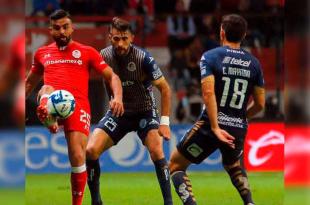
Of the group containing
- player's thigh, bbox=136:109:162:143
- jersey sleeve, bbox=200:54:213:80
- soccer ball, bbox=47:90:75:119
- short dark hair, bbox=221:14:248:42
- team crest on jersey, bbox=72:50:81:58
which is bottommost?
player's thigh, bbox=136:109:162:143

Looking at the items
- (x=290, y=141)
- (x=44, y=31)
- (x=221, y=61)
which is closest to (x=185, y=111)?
(x=44, y=31)

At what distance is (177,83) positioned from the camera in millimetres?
13266

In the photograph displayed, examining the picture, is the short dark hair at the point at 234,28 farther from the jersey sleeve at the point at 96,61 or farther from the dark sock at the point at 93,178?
the dark sock at the point at 93,178

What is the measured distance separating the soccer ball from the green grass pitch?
3.45ft

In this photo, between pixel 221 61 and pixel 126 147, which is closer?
pixel 221 61

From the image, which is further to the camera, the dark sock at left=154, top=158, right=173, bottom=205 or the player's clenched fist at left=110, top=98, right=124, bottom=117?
the dark sock at left=154, top=158, right=173, bottom=205

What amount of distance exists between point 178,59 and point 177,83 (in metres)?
0.55

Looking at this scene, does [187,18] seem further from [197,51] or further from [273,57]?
[273,57]

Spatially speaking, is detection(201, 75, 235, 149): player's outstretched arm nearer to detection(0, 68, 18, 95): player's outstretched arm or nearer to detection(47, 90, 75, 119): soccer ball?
detection(47, 90, 75, 119): soccer ball

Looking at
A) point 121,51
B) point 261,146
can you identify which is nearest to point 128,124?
point 121,51

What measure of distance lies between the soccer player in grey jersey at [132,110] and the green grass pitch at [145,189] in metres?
0.82

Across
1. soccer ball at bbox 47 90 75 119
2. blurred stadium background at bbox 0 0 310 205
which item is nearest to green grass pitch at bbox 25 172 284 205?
blurred stadium background at bbox 0 0 310 205

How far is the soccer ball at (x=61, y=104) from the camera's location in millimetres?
5945

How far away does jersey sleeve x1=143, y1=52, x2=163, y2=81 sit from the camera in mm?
6414
